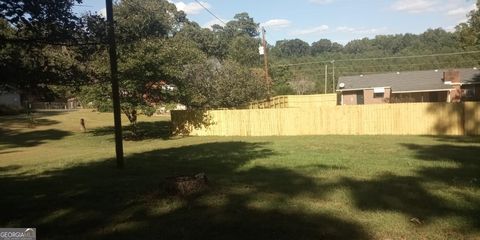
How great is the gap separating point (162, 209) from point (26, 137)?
85.2ft

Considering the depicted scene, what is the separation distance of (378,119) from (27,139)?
21634 mm

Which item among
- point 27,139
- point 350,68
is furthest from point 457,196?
point 350,68

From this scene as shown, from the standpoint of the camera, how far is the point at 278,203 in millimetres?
7863

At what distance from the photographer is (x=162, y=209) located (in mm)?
7586

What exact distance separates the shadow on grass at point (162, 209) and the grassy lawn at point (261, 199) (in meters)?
0.02

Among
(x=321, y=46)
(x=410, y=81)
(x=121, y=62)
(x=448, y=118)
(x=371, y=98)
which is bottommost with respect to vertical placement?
(x=448, y=118)

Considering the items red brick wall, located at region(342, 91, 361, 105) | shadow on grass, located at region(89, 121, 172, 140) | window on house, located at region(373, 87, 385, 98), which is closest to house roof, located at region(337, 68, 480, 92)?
window on house, located at region(373, 87, 385, 98)

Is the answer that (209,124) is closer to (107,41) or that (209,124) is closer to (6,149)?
(6,149)

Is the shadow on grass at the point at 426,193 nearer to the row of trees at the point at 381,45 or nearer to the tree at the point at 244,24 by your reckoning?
the row of trees at the point at 381,45

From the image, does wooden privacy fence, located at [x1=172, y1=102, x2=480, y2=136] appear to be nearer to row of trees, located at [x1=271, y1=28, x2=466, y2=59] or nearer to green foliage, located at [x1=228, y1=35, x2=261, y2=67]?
green foliage, located at [x1=228, y1=35, x2=261, y2=67]

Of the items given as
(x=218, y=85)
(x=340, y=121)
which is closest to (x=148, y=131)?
(x=218, y=85)

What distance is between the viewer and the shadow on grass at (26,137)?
1048 inches

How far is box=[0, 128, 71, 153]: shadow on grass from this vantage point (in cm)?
2662

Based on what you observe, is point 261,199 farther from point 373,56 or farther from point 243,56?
point 373,56
